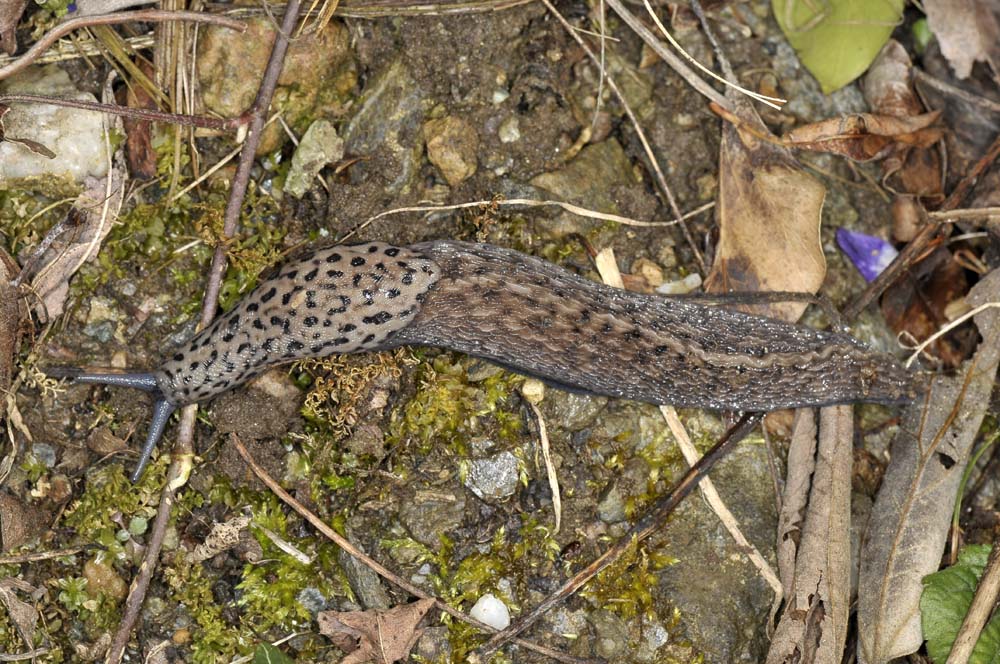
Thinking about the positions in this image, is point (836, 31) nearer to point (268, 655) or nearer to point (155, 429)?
Result: point (155, 429)

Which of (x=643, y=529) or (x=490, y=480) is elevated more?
(x=490, y=480)

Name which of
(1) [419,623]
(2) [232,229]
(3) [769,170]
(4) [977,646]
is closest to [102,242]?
(2) [232,229]

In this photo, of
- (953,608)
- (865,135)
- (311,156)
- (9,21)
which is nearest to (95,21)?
(9,21)

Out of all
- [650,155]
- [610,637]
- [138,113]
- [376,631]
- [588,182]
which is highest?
[138,113]

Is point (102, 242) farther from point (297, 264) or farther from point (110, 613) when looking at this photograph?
point (110, 613)

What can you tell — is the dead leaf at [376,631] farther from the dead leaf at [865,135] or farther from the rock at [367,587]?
the dead leaf at [865,135]

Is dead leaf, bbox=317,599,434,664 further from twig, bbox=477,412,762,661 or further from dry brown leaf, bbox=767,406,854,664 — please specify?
dry brown leaf, bbox=767,406,854,664

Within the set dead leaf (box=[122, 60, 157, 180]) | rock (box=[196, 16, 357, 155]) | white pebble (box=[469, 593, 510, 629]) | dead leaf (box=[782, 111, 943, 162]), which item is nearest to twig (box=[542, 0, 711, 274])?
dead leaf (box=[782, 111, 943, 162])

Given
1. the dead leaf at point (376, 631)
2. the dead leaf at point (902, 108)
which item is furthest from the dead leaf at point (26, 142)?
the dead leaf at point (902, 108)

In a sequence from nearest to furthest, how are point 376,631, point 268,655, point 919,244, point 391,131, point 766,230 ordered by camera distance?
point 268,655, point 376,631, point 391,131, point 766,230, point 919,244
